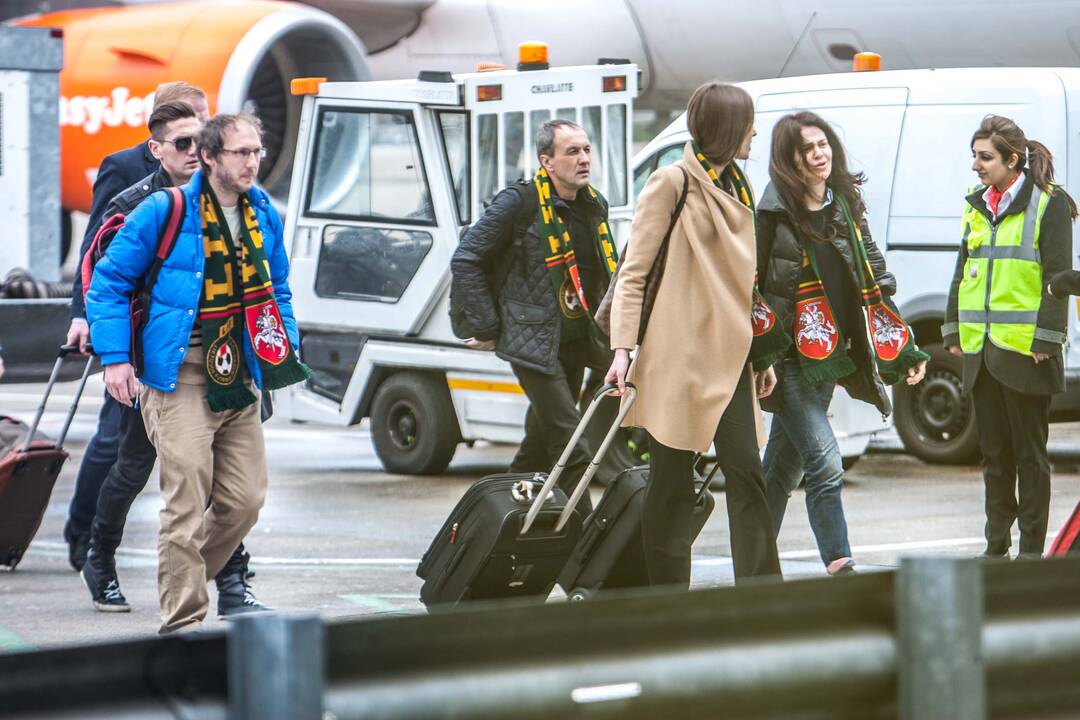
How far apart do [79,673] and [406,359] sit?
25.1 ft

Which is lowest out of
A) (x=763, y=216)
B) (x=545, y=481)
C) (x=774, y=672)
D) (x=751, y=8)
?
(x=545, y=481)

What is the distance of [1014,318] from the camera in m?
6.77

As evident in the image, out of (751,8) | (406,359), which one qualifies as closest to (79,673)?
(406,359)

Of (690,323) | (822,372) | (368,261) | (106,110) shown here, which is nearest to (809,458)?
(822,372)

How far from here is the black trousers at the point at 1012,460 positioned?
681cm

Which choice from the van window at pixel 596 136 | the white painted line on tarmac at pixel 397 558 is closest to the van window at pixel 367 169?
the van window at pixel 596 136

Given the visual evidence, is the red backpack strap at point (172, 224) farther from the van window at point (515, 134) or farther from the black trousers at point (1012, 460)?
the van window at point (515, 134)

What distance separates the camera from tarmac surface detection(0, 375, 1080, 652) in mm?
6277

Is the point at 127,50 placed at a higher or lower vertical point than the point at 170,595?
higher

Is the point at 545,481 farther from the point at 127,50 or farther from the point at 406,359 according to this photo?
the point at 127,50

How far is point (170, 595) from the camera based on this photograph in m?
5.39

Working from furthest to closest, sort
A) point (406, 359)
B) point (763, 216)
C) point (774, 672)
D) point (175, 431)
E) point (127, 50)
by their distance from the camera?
point (127, 50) → point (406, 359) → point (763, 216) → point (175, 431) → point (774, 672)

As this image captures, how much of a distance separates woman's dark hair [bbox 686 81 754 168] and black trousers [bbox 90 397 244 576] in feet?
6.67

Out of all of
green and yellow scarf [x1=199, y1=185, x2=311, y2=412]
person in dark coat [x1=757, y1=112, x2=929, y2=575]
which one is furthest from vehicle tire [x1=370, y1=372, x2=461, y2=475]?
green and yellow scarf [x1=199, y1=185, x2=311, y2=412]
